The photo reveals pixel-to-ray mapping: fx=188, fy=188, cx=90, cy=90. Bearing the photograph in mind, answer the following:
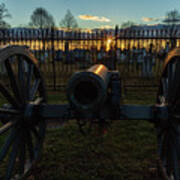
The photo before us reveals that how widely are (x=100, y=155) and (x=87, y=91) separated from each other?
168cm

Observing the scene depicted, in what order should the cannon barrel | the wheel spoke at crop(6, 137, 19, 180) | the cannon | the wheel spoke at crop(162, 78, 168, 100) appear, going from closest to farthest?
the cannon barrel
the cannon
the wheel spoke at crop(6, 137, 19, 180)
the wheel spoke at crop(162, 78, 168, 100)

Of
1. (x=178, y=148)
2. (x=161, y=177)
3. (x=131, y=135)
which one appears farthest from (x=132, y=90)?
(x=178, y=148)

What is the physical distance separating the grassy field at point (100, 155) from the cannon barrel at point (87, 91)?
79cm

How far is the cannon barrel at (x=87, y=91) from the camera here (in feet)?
5.64

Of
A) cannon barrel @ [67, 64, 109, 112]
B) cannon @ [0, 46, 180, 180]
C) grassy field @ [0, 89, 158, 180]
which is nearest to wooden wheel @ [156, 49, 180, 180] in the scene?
cannon @ [0, 46, 180, 180]

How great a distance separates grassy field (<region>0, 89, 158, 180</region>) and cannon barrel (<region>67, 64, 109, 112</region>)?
0.79 m

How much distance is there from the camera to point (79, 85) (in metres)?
1.79

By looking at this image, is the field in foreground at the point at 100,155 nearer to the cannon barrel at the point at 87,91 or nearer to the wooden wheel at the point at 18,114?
the wooden wheel at the point at 18,114

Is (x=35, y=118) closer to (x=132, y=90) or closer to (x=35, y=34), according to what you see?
(x=132, y=90)

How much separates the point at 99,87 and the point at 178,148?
106 cm

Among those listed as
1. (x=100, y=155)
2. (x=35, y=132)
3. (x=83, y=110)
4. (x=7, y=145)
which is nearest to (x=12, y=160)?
(x=7, y=145)

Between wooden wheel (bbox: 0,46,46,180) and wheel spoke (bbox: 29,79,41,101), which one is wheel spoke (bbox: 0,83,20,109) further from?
wheel spoke (bbox: 29,79,41,101)

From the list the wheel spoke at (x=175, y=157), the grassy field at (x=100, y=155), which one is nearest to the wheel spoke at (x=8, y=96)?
the grassy field at (x=100, y=155)

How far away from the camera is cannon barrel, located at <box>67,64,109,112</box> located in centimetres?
172
